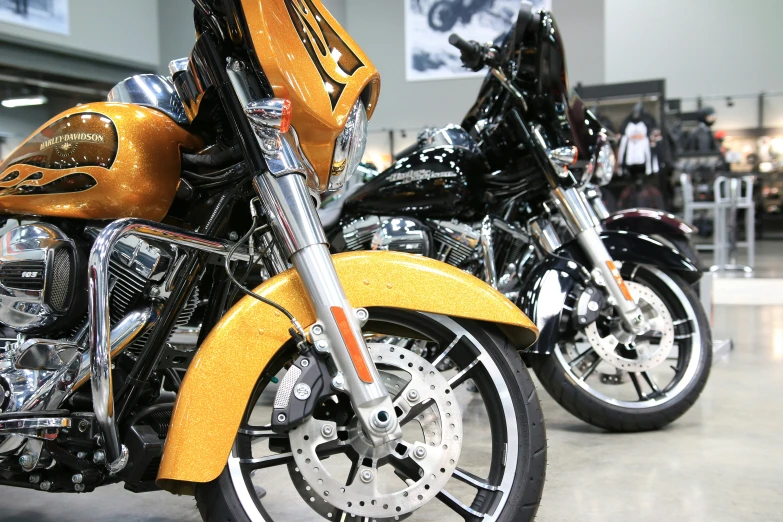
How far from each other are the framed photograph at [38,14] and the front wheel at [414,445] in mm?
6996

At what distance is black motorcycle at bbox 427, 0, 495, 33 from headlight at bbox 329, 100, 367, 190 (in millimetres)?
8080

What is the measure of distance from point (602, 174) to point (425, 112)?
22.1 ft

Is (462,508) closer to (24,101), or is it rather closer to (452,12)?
(24,101)

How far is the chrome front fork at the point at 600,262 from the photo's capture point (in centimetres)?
292

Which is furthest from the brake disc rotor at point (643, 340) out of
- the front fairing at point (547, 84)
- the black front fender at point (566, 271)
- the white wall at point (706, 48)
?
the white wall at point (706, 48)

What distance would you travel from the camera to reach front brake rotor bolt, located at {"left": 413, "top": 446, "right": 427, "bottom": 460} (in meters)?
1.50

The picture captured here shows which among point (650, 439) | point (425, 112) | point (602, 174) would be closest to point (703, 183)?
point (425, 112)

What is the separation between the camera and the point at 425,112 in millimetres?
10156

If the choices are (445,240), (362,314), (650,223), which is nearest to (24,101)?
(445,240)

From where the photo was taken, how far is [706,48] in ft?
46.9

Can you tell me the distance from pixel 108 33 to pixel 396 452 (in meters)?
7.94

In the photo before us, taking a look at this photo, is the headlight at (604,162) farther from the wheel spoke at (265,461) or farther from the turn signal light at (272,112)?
the wheel spoke at (265,461)

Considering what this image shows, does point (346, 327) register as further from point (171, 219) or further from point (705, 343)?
point (705, 343)

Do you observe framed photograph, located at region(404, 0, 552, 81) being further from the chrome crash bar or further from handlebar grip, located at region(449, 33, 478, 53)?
the chrome crash bar
